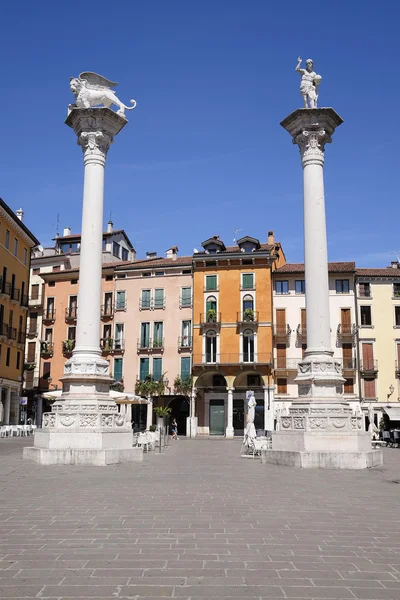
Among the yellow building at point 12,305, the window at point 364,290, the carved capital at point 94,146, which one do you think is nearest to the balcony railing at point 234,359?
the window at point 364,290

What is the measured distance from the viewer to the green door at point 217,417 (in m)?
57.5

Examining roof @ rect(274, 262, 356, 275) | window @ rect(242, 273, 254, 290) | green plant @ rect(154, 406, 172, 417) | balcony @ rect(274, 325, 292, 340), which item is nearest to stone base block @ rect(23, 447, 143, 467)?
green plant @ rect(154, 406, 172, 417)

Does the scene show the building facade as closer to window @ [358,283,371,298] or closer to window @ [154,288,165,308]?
window @ [358,283,371,298]

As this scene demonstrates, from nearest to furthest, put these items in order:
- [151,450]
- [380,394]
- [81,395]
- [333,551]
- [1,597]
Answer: [1,597], [333,551], [81,395], [151,450], [380,394]

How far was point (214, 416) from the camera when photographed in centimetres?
5784

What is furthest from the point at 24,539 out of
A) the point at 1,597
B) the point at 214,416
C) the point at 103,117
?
the point at 214,416

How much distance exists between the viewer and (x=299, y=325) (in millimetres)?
57625

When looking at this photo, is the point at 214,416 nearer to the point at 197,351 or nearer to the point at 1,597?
the point at 197,351

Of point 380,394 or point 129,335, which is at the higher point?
point 129,335

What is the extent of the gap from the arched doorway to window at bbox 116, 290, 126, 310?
36.2 ft

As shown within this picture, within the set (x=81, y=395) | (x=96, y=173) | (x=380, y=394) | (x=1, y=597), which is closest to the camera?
(x=1, y=597)

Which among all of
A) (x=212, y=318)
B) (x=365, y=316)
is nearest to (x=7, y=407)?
(x=212, y=318)

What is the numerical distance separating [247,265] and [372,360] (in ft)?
49.0

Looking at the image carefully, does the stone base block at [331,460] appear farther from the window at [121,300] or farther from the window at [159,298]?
the window at [121,300]
